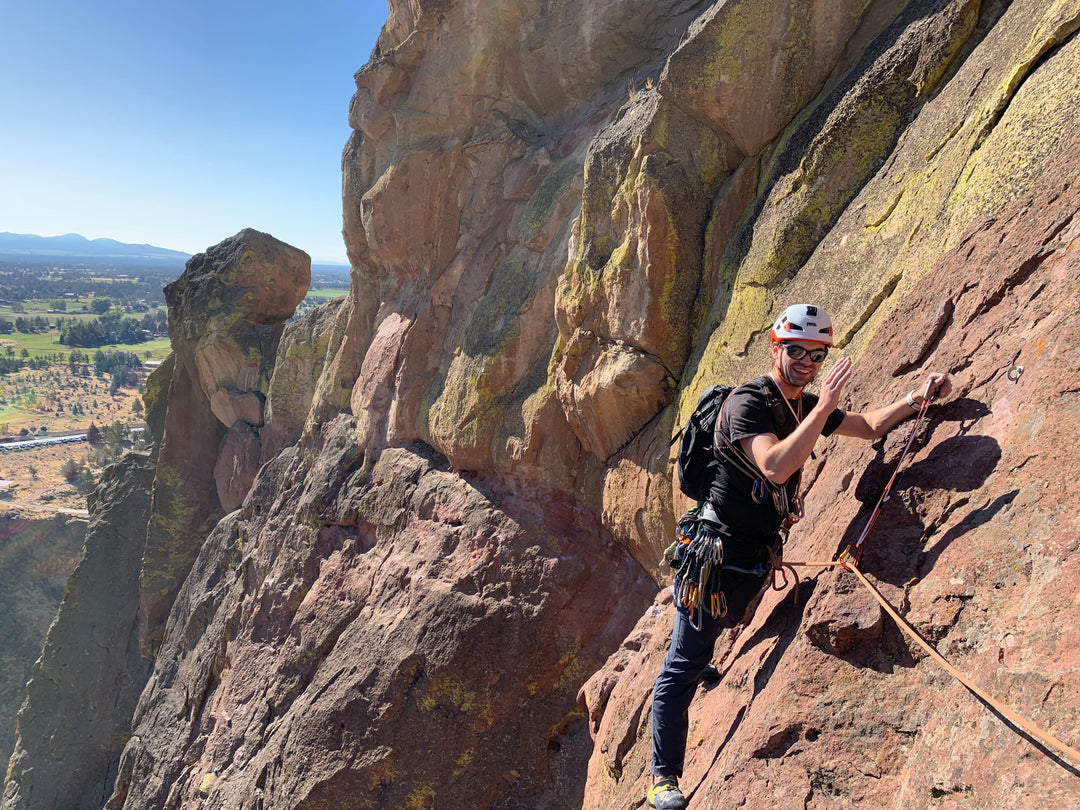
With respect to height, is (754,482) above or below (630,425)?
above

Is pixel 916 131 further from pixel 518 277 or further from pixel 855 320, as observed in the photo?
pixel 518 277

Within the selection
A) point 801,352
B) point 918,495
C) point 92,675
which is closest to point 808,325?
point 801,352

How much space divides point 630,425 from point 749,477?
5682mm

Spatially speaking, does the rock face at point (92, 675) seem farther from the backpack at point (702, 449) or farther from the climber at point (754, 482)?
the backpack at point (702, 449)

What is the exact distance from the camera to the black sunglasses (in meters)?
4.25

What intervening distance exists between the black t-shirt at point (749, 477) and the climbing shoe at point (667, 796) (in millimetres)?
1672

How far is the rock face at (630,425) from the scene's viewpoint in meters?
3.63

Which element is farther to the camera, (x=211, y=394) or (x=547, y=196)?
(x=211, y=394)

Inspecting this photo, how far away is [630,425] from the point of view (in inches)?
395

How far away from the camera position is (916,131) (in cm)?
684

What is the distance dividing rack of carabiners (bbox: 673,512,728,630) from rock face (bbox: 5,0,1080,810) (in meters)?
0.55

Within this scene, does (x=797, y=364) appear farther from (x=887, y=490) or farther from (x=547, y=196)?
(x=547, y=196)

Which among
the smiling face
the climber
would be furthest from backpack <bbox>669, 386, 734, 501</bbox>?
the smiling face

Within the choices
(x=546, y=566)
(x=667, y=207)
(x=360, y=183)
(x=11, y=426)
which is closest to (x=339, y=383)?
(x=360, y=183)
